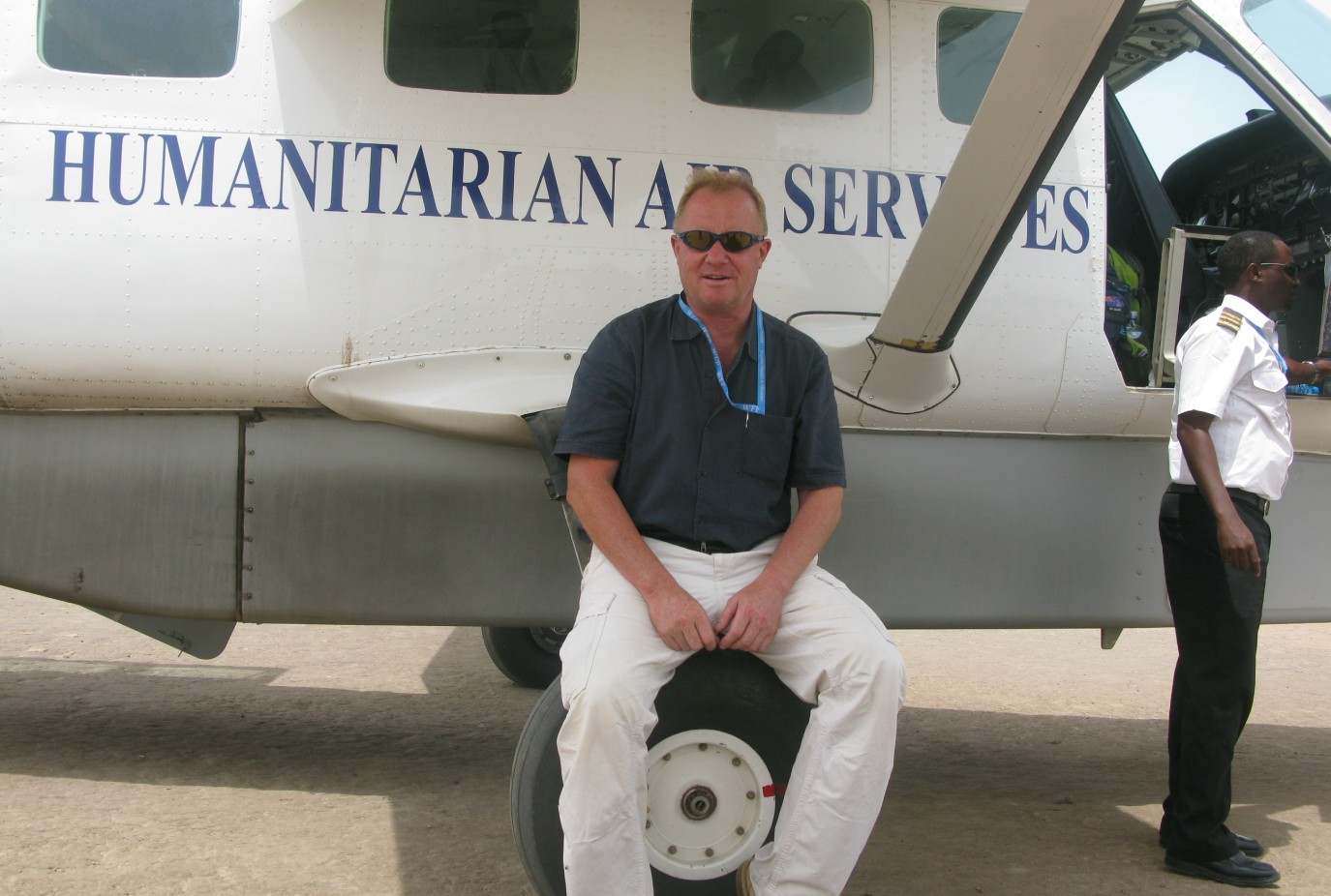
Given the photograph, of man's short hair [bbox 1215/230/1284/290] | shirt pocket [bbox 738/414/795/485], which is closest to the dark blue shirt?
shirt pocket [bbox 738/414/795/485]

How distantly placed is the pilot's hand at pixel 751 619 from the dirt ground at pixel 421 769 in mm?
1089

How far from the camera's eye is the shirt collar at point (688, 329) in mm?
2771

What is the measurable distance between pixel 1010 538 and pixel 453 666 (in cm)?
353

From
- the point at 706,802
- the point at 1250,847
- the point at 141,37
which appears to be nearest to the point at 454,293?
the point at 141,37

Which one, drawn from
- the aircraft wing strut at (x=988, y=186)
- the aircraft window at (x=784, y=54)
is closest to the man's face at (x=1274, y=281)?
the aircraft wing strut at (x=988, y=186)

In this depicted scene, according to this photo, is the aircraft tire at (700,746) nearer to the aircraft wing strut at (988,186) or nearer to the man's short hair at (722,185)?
the man's short hair at (722,185)

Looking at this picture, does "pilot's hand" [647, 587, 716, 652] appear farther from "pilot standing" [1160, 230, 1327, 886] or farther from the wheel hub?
"pilot standing" [1160, 230, 1327, 886]

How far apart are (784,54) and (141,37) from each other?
193 cm

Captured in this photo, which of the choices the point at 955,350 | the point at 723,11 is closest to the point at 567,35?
the point at 723,11

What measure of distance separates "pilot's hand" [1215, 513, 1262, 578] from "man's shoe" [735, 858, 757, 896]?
155 centimetres

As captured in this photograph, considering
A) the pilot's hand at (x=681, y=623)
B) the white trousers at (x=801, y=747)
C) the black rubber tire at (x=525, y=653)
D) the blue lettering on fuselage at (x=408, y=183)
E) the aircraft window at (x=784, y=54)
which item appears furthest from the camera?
the black rubber tire at (x=525, y=653)

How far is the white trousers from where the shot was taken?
239cm

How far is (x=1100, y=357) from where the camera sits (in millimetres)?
3867

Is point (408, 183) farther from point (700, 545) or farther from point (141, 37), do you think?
point (700, 545)
